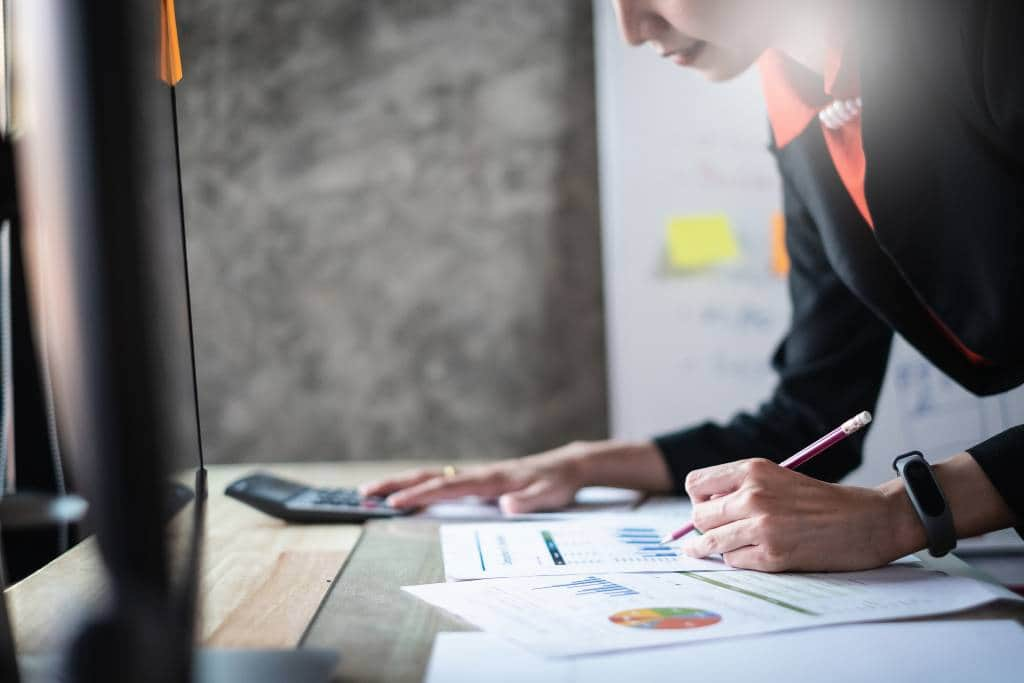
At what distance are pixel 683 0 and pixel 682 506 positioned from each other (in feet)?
1.52

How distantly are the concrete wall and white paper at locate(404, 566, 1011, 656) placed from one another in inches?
69.4

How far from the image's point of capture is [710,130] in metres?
1.84

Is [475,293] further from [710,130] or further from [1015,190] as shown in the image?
[1015,190]

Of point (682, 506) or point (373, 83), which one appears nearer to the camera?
point (682, 506)

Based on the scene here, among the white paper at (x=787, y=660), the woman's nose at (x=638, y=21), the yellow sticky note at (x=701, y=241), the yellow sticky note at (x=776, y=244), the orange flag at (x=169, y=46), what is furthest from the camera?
the yellow sticky note at (x=701, y=241)

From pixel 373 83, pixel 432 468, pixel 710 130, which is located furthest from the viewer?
pixel 373 83

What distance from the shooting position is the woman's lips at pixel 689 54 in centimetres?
88

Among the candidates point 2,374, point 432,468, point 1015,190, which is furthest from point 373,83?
point 1015,190

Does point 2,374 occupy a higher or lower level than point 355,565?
higher

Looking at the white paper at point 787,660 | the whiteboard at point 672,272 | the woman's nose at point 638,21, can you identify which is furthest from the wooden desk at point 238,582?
the whiteboard at point 672,272

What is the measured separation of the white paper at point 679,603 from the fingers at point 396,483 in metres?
0.32

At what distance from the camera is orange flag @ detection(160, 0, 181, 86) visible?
1.85ft

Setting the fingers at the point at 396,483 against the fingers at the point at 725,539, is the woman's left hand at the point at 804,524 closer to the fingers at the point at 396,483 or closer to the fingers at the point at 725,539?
the fingers at the point at 725,539

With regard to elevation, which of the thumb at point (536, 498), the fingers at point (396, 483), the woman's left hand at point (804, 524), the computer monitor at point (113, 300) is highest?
the computer monitor at point (113, 300)
